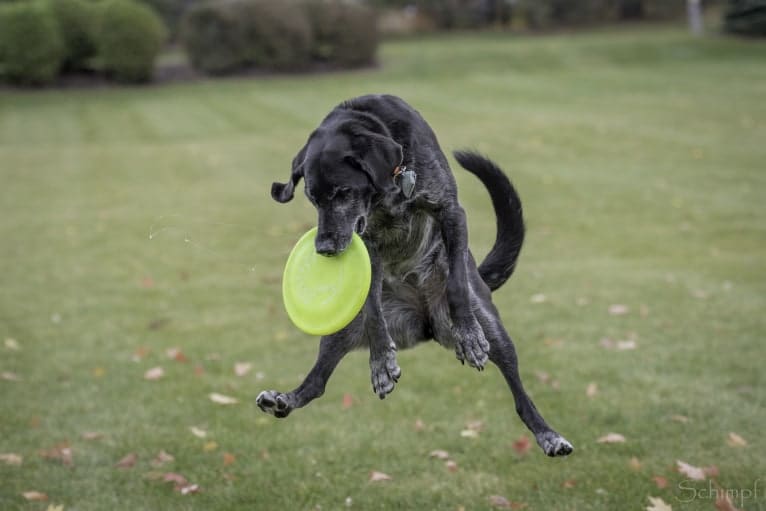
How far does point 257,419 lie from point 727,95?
57.2 ft

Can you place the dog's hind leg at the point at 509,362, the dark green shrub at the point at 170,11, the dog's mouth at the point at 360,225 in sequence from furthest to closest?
the dark green shrub at the point at 170,11 → the dog's hind leg at the point at 509,362 → the dog's mouth at the point at 360,225

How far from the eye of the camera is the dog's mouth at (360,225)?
Answer: 3938 mm

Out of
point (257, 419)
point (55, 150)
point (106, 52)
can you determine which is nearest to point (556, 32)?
point (106, 52)

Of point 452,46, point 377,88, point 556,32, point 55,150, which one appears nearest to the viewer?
point 55,150

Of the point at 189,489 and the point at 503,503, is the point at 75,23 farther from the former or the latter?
the point at 503,503

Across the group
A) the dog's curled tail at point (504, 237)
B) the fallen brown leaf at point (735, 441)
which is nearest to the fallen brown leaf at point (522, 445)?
the fallen brown leaf at point (735, 441)

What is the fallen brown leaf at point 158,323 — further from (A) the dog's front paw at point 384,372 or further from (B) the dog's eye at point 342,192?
(B) the dog's eye at point 342,192

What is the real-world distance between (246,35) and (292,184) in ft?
83.7

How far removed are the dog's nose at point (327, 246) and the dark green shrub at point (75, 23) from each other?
26133 millimetres

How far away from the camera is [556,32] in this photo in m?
35.8

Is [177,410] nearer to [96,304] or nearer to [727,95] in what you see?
[96,304]

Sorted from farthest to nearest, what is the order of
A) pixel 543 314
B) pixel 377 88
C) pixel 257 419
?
pixel 377 88
pixel 543 314
pixel 257 419

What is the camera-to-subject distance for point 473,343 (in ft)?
13.5

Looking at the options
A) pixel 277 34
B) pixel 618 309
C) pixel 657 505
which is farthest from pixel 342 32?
pixel 657 505
